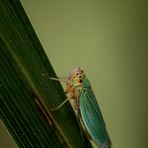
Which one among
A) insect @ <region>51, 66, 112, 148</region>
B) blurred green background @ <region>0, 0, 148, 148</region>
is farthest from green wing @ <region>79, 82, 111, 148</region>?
blurred green background @ <region>0, 0, 148, 148</region>

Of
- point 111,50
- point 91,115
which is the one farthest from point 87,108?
point 111,50

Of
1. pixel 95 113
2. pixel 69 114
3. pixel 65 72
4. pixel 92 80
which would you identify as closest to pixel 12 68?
pixel 69 114

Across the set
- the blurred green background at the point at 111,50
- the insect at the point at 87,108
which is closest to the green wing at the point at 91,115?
the insect at the point at 87,108

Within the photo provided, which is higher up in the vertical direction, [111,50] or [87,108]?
[87,108]

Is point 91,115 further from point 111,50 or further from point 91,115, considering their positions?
point 111,50

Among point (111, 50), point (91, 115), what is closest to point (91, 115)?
point (91, 115)

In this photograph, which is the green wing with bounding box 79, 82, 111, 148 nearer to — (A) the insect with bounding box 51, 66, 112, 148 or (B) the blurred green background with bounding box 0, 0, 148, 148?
(A) the insect with bounding box 51, 66, 112, 148

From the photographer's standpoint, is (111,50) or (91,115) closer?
(91,115)

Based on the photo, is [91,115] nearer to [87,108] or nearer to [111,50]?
[87,108]
